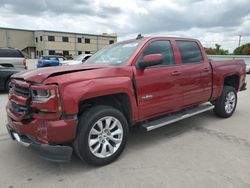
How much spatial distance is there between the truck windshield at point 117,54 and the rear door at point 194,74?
99 cm

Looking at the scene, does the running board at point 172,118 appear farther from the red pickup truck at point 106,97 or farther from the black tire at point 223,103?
the black tire at point 223,103

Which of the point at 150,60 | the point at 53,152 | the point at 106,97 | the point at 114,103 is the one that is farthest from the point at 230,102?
the point at 53,152

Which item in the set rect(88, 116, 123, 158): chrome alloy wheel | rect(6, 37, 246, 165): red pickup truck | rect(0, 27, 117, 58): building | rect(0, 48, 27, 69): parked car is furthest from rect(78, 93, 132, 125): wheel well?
rect(0, 27, 117, 58): building

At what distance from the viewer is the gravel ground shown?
305 cm

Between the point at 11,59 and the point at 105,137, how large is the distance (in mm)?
9260

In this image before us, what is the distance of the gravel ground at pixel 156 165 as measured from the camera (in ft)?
10.0

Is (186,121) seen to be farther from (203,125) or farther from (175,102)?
(175,102)

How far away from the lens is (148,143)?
4320 mm

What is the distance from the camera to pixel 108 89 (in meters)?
3.39

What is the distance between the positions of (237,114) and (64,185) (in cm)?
493

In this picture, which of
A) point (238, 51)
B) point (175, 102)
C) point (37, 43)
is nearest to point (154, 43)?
point (175, 102)

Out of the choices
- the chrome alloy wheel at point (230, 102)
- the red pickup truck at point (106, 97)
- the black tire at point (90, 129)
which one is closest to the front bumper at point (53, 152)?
the red pickup truck at point (106, 97)

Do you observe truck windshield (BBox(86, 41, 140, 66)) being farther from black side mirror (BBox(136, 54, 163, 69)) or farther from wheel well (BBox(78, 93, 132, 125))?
wheel well (BBox(78, 93, 132, 125))

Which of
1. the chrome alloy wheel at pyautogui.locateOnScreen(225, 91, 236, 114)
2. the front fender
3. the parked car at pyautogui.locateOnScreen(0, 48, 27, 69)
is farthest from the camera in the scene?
the parked car at pyautogui.locateOnScreen(0, 48, 27, 69)
